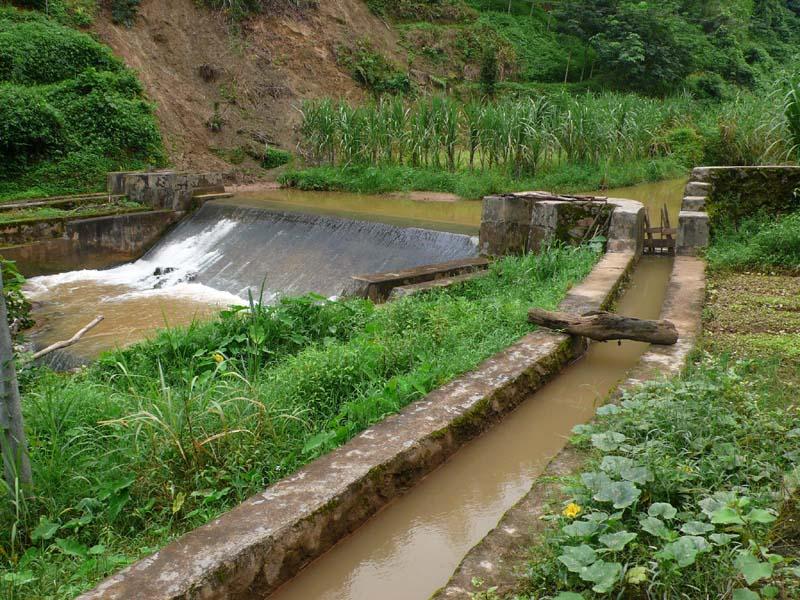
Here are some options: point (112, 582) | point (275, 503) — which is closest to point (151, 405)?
point (275, 503)

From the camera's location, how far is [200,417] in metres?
3.49

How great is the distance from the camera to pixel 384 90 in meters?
24.4

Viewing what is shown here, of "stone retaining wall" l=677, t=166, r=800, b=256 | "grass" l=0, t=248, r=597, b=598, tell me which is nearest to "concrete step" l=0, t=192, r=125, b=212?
"grass" l=0, t=248, r=597, b=598

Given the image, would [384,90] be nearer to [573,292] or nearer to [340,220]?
[340,220]

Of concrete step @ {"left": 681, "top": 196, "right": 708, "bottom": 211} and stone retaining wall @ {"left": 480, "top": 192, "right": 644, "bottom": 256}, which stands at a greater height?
concrete step @ {"left": 681, "top": 196, "right": 708, "bottom": 211}

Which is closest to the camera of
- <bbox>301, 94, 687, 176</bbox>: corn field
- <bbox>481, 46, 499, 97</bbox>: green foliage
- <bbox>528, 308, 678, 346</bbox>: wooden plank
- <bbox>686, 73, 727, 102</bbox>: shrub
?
<bbox>528, 308, 678, 346</bbox>: wooden plank

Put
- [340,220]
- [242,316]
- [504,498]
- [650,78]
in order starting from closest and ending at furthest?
[504,498]
[242,316]
[340,220]
[650,78]

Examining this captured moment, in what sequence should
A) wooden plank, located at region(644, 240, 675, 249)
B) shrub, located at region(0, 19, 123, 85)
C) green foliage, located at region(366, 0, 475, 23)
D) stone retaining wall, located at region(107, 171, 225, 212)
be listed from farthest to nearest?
1. green foliage, located at region(366, 0, 475, 23)
2. shrub, located at region(0, 19, 123, 85)
3. stone retaining wall, located at region(107, 171, 225, 212)
4. wooden plank, located at region(644, 240, 675, 249)

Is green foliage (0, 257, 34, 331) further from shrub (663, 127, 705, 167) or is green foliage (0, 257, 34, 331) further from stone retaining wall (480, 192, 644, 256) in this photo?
shrub (663, 127, 705, 167)

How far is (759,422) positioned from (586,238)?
5330 mm

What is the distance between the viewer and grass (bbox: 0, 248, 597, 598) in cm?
289

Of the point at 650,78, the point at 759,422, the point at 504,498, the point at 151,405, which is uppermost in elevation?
the point at 650,78

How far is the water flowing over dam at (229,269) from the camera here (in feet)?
28.8

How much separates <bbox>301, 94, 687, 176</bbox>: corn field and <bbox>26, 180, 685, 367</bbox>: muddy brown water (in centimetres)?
126
